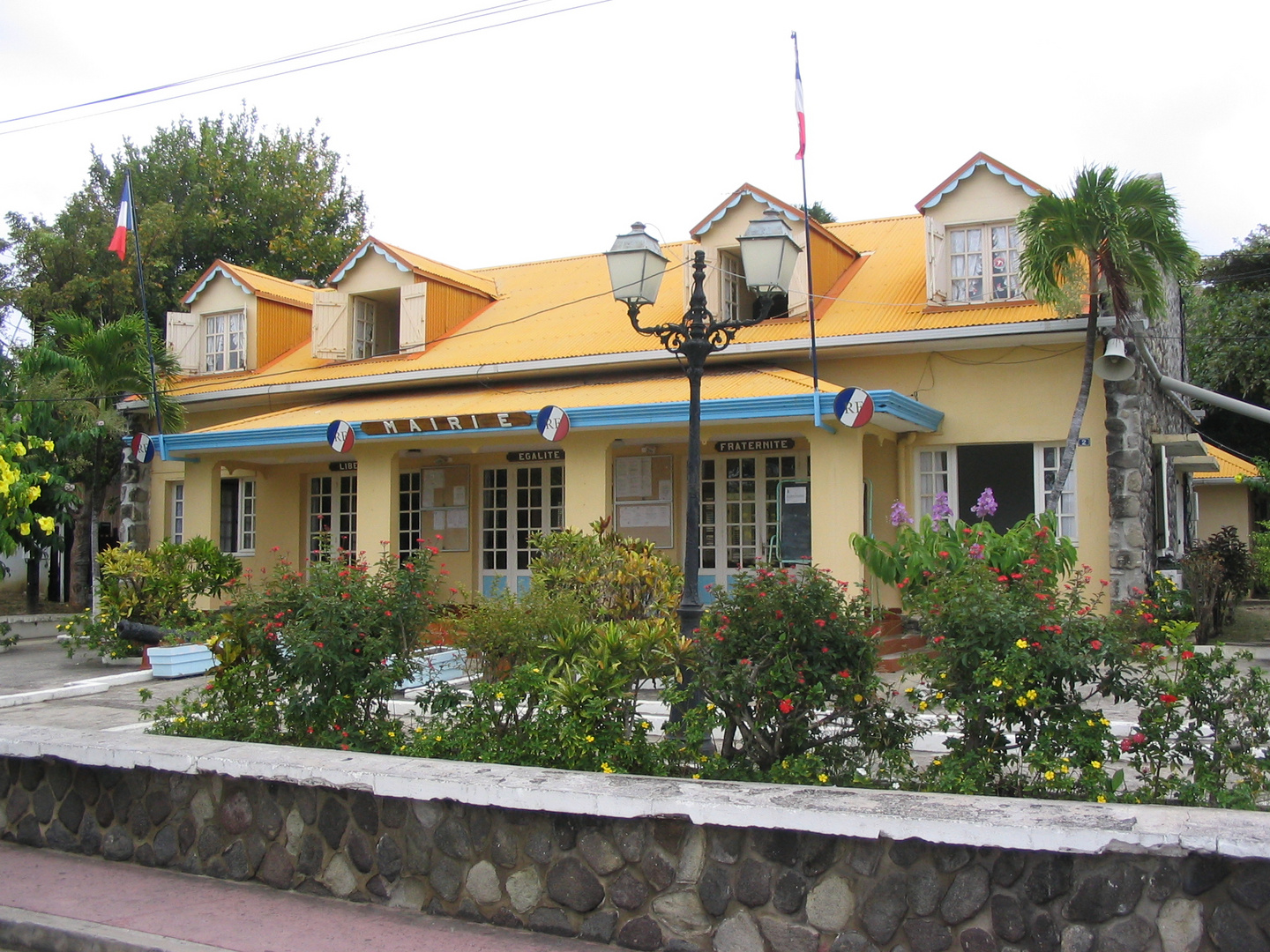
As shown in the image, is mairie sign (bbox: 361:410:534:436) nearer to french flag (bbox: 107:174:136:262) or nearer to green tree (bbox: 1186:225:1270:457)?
french flag (bbox: 107:174:136:262)

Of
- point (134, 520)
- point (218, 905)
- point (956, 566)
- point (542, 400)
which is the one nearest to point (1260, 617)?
point (542, 400)

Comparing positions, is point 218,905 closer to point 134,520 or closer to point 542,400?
point 542,400

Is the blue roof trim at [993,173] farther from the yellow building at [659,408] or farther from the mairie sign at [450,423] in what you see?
the mairie sign at [450,423]

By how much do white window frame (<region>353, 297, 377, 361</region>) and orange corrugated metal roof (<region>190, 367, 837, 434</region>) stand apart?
1321 millimetres

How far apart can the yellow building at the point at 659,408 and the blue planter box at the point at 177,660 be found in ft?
9.19

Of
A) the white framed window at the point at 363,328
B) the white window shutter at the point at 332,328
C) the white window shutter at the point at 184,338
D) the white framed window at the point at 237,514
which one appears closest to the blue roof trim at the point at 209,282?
the white window shutter at the point at 184,338

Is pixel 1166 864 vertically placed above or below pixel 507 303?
below

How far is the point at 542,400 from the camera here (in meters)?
14.8

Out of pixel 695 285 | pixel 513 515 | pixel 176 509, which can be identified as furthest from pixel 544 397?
pixel 176 509

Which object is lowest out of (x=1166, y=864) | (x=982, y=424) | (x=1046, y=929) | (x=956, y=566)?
(x=1046, y=929)

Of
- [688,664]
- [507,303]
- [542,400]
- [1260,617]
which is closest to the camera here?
[688,664]

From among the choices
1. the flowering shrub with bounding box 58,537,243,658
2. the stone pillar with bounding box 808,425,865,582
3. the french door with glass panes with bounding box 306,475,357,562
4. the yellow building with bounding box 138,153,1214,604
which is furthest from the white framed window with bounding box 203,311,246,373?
the stone pillar with bounding box 808,425,865,582

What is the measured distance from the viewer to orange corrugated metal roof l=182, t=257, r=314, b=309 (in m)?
20.3

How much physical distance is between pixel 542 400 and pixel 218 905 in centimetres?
998
